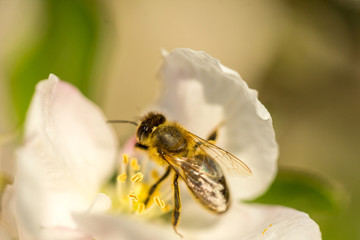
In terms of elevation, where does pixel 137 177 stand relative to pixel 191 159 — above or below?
below

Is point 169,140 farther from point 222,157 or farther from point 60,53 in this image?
Answer: point 60,53

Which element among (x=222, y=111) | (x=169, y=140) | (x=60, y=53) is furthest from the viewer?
(x=60, y=53)

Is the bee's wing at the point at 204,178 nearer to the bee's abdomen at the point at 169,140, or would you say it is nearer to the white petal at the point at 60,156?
the bee's abdomen at the point at 169,140

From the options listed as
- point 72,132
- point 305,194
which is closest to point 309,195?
point 305,194

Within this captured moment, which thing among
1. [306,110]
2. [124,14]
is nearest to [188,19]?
[124,14]

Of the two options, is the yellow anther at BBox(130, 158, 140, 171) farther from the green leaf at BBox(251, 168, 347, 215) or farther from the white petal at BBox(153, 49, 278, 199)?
the green leaf at BBox(251, 168, 347, 215)

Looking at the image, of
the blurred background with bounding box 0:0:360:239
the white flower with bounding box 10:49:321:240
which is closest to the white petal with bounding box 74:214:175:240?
the white flower with bounding box 10:49:321:240

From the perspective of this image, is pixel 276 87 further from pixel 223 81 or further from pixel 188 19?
pixel 223 81
